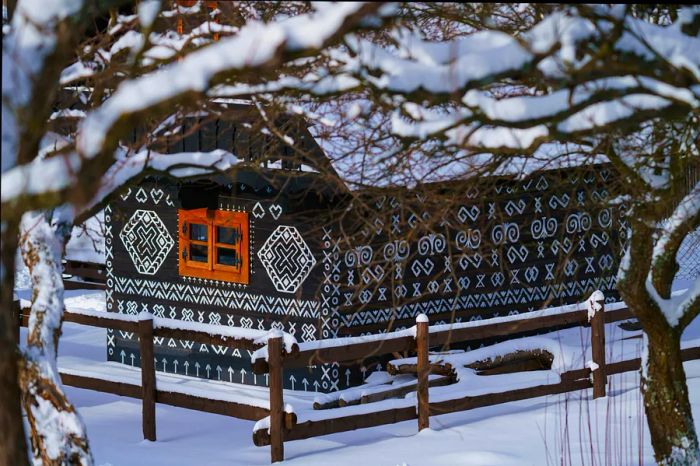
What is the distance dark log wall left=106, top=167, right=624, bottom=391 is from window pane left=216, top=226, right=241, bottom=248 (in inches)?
10.8

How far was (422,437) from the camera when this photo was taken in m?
10.5

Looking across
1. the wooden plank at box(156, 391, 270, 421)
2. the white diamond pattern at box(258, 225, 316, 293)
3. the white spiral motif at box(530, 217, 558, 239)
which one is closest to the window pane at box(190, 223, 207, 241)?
the white diamond pattern at box(258, 225, 316, 293)

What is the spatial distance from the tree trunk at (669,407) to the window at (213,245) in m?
6.82

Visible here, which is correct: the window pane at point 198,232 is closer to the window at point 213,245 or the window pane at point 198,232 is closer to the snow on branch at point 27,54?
the window at point 213,245

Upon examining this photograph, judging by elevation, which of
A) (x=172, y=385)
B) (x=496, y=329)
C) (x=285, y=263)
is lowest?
(x=172, y=385)

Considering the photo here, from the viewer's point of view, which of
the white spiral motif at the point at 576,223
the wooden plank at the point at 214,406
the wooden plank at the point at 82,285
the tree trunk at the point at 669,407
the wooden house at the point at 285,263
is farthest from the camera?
the wooden plank at the point at 82,285

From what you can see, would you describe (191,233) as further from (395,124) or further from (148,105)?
(148,105)

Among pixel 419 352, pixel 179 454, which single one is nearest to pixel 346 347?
pixel 419 352

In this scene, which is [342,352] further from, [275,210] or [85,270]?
[85,270]

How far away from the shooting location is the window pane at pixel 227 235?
1395 centimetres

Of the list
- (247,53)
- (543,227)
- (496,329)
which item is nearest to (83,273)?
(543,227)

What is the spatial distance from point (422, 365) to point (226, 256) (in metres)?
4.41

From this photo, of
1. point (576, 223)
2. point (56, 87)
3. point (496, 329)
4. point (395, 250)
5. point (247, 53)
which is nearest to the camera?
point (247, 53)

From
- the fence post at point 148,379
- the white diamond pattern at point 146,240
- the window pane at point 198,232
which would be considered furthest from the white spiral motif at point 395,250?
the white diamond pattern at point 146,240
